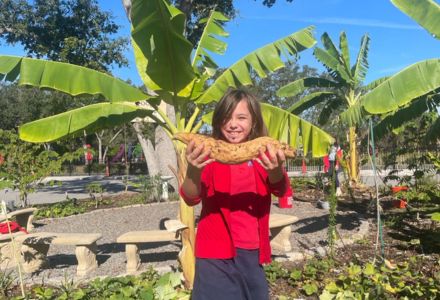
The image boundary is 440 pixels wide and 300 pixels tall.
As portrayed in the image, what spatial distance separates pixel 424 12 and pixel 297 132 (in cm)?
301

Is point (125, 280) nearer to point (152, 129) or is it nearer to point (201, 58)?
point (201, 58)

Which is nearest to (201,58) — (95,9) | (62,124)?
(62,124)

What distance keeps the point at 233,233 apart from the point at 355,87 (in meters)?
14.1

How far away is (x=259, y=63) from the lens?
6387 millimetres

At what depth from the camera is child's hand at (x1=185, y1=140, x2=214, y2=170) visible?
2232 mm

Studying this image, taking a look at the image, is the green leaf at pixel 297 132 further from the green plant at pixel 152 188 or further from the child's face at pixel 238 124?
the green plant at pixel 152 188

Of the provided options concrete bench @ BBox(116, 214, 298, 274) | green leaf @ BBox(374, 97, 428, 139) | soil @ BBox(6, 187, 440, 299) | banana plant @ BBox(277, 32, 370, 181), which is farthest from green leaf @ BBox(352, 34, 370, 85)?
concrete bench @ BBox(116, 214, 298, 274)

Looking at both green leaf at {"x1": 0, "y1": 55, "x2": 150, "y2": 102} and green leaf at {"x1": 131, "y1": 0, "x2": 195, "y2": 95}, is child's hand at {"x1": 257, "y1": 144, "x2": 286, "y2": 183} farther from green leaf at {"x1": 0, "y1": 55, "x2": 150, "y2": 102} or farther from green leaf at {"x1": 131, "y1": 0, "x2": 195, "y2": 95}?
green leaf at {"x1": 0, "y1": 55, "x2": 150, "y2": 102}

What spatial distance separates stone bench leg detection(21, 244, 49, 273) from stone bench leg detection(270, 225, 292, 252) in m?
3.49

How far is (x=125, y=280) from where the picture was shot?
15.7 ft

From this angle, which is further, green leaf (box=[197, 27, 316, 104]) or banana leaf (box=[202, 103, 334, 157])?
green leaf (box=[197, 27, 316, 104])

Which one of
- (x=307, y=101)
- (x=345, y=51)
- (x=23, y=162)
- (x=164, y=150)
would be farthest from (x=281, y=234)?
(x=345, y=51)

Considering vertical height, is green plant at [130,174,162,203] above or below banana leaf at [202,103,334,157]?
below

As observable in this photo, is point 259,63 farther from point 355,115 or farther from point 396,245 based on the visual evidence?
point 396,245
